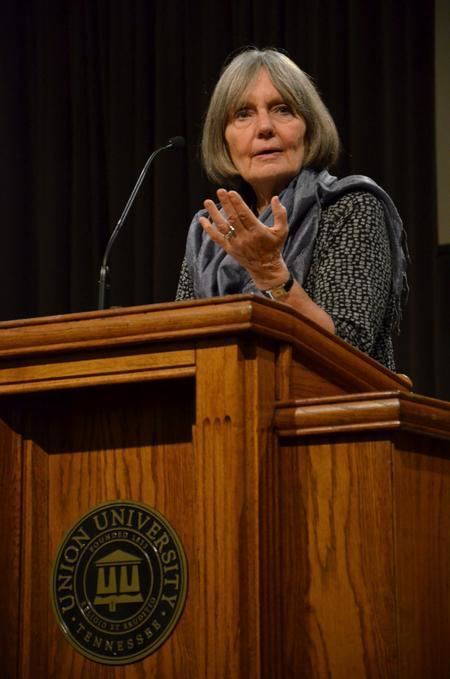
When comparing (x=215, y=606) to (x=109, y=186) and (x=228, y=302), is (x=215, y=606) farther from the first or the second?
(x=109, y=186)

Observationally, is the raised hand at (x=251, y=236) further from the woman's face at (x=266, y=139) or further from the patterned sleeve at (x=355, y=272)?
the woman's face at (x=266, y=139)

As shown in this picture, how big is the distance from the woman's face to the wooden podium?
730mm

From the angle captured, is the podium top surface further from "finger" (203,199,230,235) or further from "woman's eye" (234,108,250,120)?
"woman's eye" (234,108,250,120)

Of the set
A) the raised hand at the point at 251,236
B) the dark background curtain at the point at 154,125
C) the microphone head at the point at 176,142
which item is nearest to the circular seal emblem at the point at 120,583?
the raised hand at the point at 251,236

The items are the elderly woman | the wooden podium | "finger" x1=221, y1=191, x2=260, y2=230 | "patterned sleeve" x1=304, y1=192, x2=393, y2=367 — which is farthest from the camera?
"patterned sleeve" x1=304, y1=192, x2=393, y2=367

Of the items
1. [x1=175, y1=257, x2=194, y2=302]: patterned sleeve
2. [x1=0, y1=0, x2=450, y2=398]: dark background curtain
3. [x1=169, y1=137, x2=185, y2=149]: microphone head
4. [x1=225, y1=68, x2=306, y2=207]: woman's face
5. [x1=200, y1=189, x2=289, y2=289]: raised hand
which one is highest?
[x1=0, y1=0, x2=450, y2=398]: dark background curtain

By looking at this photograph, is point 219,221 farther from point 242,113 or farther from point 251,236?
point 242,113

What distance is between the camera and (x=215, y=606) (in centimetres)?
108

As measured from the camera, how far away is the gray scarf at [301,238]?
1764 mm

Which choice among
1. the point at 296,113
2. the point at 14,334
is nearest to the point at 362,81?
the point at 296,113

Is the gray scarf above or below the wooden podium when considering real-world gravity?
above

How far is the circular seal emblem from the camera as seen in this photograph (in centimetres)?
115

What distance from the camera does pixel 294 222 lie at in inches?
70.5

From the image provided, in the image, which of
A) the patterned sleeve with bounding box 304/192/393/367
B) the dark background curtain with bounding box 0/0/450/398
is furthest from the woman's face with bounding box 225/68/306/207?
the dark background curtain with bounding box 0/0/450/398
